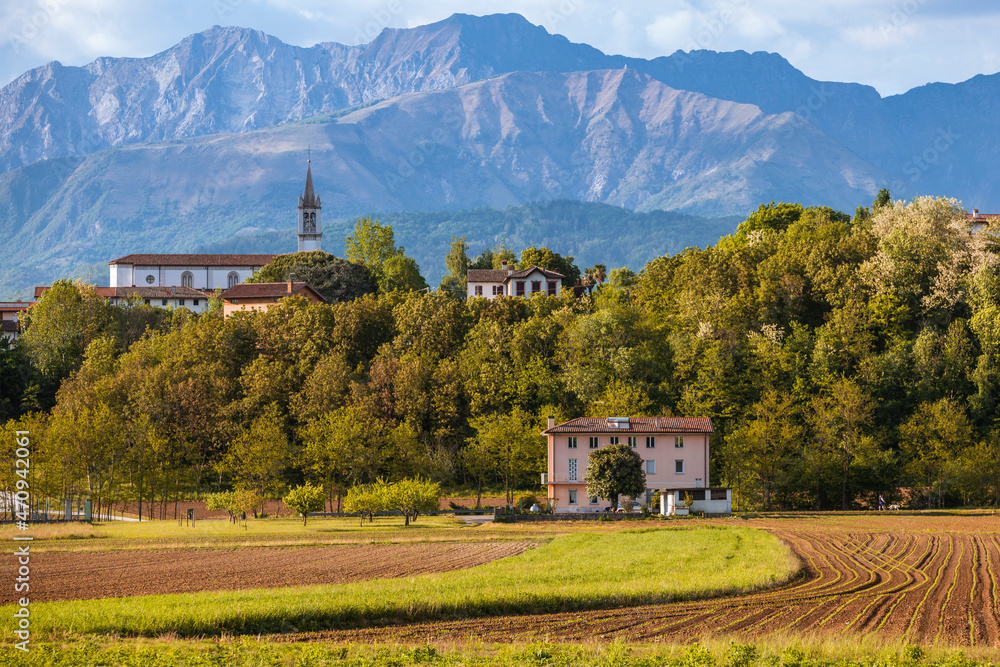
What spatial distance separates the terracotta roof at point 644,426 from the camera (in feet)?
252

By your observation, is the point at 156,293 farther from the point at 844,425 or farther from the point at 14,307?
the point at 844,425

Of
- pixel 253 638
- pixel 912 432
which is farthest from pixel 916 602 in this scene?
pixel 912 432

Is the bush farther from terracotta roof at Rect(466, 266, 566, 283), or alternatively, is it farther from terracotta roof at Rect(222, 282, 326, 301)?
terracotta roof at Rect(222, 282, 326, 301)

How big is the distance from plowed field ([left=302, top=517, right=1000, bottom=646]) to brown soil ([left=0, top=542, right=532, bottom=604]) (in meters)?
10.6

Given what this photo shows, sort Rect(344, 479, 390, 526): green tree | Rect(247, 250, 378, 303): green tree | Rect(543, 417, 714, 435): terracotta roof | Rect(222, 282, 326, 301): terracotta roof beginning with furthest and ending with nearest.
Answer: Rect(247, 250, 378, 303): green tree < Rect(222, 282, 326, 301): terracotta roof < Rect(543, 417, 714, 435): terracotta roof < Rect(344, 479, 390, 526): green tree

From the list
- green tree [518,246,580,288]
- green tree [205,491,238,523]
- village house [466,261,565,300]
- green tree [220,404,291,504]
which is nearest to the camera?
green tree [205,491,238,523]

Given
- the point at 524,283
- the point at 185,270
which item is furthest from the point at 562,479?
the point at 185,270

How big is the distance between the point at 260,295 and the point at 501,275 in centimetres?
3091

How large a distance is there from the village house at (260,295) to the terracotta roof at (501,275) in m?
19.8

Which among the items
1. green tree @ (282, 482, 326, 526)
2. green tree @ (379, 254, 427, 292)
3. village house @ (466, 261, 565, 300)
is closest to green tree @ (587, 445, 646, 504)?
green tree @ (282, 482, 326, 526)

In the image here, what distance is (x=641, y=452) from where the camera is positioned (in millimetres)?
77188

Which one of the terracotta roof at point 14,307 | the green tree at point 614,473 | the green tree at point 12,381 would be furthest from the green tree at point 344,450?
the terracotta roof at point 14,307

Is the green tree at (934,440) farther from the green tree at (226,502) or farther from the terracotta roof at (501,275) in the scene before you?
the terracotta roof at (501,275)

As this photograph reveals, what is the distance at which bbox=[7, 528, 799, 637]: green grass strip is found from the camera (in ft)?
98.7
